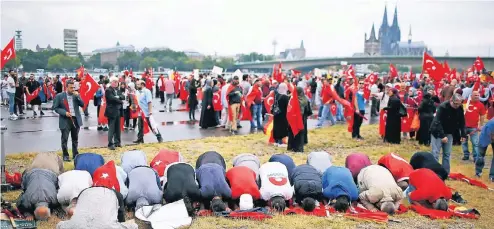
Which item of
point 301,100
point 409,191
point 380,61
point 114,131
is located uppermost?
point 380,61

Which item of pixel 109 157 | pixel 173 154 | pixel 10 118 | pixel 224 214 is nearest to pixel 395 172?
pixel 224 214

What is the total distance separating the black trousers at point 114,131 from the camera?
1270 cm

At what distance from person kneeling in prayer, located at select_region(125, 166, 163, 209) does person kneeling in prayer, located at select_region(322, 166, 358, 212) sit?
274cm

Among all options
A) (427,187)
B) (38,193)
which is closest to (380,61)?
(427,187)

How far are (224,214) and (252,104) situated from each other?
33.7 ft

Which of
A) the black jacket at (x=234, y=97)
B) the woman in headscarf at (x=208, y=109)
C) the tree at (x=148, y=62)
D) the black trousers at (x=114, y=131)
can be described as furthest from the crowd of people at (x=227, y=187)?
the tree at (x=148, y=62)

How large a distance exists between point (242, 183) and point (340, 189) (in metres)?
1.60

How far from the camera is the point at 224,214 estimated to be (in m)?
7.31

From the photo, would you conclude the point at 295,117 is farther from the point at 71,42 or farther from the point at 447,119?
the point at 71,42

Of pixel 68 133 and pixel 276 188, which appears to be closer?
pixel 276 188

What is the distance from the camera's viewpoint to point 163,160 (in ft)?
28.9

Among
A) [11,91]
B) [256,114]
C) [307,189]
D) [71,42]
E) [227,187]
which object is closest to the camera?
[227,187]

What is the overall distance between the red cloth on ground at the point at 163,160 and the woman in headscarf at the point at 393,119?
7600mm

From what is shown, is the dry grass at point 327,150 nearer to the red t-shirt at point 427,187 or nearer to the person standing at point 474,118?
the red t-shirt at point 427,187
